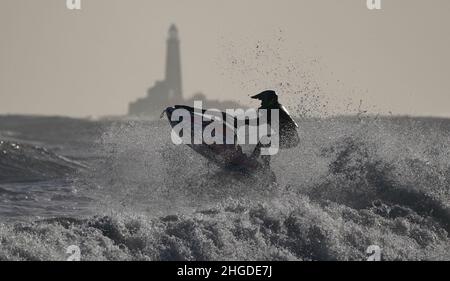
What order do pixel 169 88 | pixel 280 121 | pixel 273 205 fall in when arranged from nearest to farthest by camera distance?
pixel 273 205 < pixel 280 121 < pixel 169 88

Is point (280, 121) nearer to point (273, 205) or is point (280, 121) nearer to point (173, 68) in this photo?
point (273, 205)

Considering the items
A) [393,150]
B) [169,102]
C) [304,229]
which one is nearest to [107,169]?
[393,150]

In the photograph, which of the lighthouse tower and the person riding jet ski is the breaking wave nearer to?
the person riding jet ski

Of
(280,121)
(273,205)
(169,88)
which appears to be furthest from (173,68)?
(273,205)

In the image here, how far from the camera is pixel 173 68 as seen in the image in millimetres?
129750

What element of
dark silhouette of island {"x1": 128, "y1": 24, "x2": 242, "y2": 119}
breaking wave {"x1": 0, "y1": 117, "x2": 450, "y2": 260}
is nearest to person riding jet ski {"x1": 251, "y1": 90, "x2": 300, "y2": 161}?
breaking wave {"x1": 0, "y1": 117, "x2": 450, "y2": 260}

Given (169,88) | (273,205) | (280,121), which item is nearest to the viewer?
(273,205)

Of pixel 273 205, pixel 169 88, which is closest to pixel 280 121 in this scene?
pixel 273 205

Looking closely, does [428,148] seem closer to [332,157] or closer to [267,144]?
[332,157]

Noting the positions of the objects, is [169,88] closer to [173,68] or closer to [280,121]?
[173,68]

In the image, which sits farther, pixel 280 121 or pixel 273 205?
pixel 280 121

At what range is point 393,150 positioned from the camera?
2045 cm

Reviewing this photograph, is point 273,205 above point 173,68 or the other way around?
above

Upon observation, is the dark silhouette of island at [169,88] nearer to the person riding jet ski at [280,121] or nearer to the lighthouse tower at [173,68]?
the lighthouse tower at [173,68]
